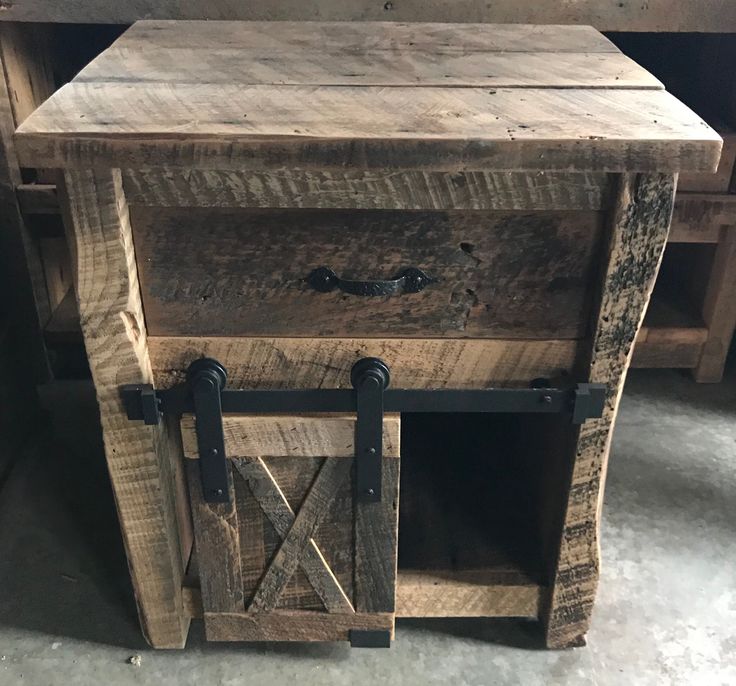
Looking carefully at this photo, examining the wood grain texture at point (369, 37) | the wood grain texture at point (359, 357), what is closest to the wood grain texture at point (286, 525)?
the wood grain texture at point (359, 357)

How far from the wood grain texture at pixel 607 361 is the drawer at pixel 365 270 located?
31mm

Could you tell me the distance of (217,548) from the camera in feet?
3.45

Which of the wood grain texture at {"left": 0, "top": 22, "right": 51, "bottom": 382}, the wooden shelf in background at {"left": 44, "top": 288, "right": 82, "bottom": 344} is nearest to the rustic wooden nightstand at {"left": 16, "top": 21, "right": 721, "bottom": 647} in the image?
the wood grain texture at {"left": 0, "top": 22, "right": 51, "bottom": 382}

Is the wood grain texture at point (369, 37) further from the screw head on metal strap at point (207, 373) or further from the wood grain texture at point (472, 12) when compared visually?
→ the screw head on metal strap at point (207, 373)

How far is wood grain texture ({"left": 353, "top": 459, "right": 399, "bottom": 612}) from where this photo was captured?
3.32 feet

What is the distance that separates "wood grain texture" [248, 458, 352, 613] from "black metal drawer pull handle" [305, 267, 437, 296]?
229mm

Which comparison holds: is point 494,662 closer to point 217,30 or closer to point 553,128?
point 553,128

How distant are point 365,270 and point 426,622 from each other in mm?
598

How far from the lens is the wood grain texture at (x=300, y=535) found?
1003mm

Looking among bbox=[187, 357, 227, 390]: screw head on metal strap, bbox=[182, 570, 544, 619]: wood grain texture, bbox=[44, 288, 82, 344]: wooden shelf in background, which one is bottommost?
bbox=[182, 570, 544, 619]: wood grain texture

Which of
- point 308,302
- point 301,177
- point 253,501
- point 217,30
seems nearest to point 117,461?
point 253,501

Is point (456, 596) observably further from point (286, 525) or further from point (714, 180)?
point (714, 180)

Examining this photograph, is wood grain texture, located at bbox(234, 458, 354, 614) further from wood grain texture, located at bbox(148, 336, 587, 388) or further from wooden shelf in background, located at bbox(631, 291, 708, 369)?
wooden shelf in background, located at bbox(631, 291, 708, 369)

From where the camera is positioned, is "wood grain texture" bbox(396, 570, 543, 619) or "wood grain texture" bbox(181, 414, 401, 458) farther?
"wood grain texture" bbox(396, 570, 543, 619)
